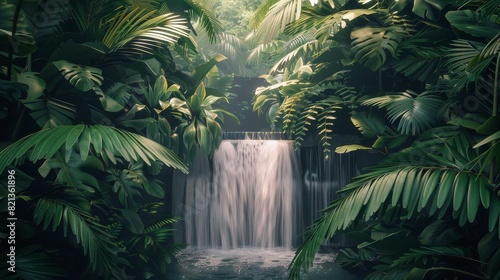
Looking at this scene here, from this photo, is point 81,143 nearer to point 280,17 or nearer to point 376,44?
point 280,17

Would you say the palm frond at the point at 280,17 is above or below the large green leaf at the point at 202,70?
above

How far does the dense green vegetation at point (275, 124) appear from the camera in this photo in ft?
10.2

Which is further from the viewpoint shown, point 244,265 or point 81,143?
point 244,265

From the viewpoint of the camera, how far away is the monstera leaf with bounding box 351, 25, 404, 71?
16.7 ft

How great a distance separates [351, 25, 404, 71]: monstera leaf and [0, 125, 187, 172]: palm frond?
2.72 meters

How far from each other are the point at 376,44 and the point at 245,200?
3.22 m

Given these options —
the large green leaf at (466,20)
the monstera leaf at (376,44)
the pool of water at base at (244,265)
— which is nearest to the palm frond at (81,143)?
the pool of water at base at (244,265)

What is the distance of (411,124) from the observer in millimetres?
4543

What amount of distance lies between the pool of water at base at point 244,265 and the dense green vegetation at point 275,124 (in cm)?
28

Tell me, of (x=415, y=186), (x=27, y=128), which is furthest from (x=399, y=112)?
(x=27, y=128)

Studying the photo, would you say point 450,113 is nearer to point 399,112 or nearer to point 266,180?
point 399,112

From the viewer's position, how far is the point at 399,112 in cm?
462

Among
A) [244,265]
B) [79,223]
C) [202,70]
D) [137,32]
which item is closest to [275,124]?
[202,70]

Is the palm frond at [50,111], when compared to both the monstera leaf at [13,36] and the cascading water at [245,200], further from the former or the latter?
the cascading water at [245,200]
